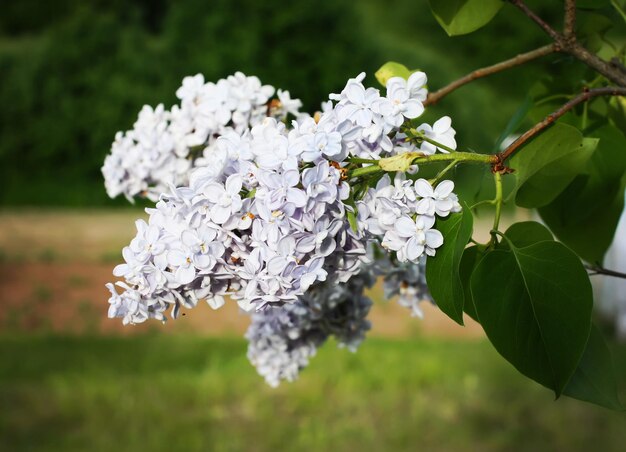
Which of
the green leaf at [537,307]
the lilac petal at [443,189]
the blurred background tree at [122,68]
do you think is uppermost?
A: the blurred background tree at [122,68]

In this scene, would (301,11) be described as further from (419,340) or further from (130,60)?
(419,340)

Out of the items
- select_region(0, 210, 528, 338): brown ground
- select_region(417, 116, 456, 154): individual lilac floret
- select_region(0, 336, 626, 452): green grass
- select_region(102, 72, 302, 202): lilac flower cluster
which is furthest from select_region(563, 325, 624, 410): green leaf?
select_region(0, 210, 528, 338): brown ground

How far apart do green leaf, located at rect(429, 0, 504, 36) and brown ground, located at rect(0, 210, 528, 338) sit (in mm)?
2309

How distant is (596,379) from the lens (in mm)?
411

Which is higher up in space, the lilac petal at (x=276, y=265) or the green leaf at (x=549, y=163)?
the green leaf at (x=549, y=163)

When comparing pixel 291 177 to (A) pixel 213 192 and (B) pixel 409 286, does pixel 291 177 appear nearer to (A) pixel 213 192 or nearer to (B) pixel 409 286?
(A) pixel 213 192

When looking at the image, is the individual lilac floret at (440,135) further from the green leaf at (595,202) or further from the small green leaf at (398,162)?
the green leaf at (595,202)

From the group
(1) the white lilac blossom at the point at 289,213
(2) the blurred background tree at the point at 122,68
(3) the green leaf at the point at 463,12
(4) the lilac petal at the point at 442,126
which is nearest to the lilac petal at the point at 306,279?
(1) the white lilac blossom at the point at 289,213

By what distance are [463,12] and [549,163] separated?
147 mm

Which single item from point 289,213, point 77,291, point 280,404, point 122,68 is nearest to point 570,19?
point 289,213

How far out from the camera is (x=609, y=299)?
3.20m

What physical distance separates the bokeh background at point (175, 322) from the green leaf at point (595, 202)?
0.25ft

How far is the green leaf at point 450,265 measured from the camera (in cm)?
36

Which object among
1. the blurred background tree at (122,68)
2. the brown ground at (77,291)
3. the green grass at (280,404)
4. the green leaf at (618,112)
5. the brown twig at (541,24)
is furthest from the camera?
the blurred background tree at (122,68)
